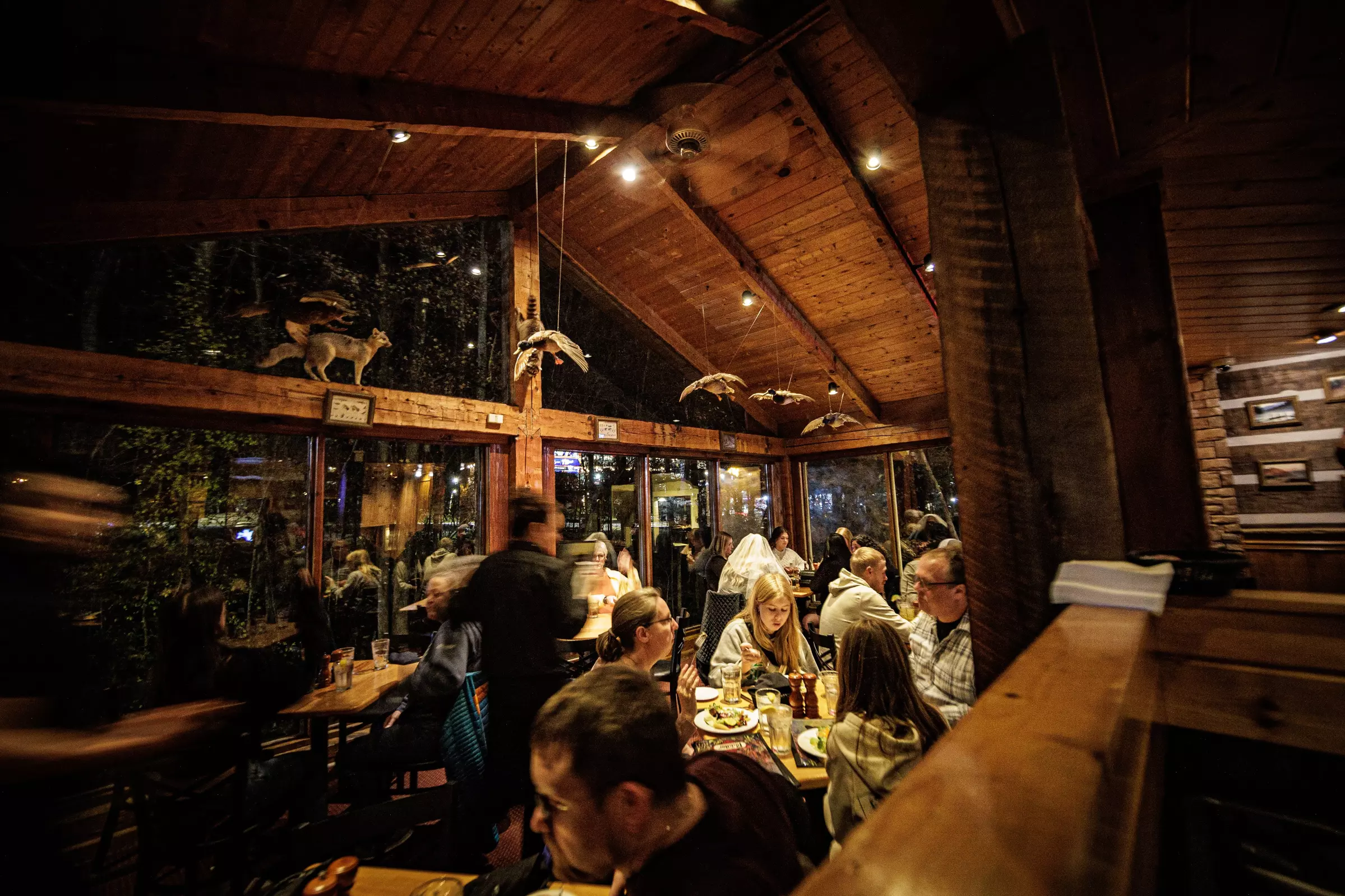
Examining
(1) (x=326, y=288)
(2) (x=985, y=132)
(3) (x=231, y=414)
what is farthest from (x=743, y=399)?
(2) (x=985, y=132)

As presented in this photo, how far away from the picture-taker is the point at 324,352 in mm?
4070

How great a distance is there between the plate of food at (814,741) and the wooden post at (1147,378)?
153 cm

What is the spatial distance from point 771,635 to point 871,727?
1559 millimetres

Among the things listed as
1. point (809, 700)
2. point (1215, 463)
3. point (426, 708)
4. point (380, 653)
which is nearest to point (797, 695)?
point (809, 700)

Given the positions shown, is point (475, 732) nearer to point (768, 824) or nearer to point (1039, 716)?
point (768, 824)

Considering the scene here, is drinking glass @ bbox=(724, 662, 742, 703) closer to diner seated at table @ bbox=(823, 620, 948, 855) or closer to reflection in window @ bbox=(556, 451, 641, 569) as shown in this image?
diner seated at table @ bbox=(823, 620, 948, 855)

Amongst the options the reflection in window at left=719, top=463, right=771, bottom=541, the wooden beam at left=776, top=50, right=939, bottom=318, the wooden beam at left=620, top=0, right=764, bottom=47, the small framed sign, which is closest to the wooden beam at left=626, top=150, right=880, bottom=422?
the wooden beam at left=776, top=50, right=939, bottom=318

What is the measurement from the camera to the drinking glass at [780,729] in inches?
87.5

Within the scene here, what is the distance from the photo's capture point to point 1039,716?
0.57 meters

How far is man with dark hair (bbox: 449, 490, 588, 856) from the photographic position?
2762 mm

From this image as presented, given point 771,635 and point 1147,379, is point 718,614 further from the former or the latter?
point 1147,379

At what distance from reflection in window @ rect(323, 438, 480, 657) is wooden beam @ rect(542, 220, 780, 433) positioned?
110 inches

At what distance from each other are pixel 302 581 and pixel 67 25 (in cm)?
316

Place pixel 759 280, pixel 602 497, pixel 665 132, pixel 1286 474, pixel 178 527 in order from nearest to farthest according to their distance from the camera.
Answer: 1. pixel 178 527
2. pixel 665 132
3. pixel 1286 474
4. pixel 759 280
5. pixel 602 497
